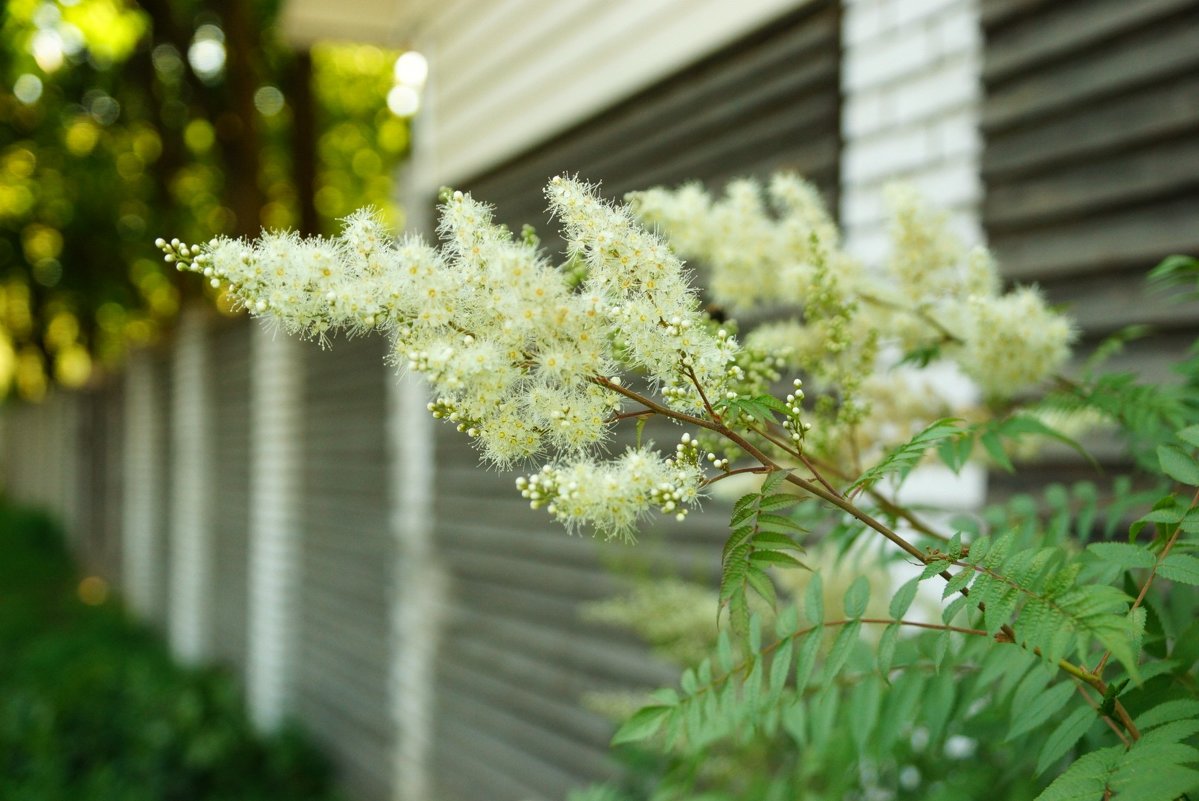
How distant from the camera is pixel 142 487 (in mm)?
11828

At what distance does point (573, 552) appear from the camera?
402cm

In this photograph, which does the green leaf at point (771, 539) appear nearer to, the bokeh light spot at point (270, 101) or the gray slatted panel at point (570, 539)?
the gray slatted panel at point (570, 539)

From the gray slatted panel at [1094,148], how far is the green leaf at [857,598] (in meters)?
1.17

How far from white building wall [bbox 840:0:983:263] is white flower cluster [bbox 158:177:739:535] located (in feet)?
4.96

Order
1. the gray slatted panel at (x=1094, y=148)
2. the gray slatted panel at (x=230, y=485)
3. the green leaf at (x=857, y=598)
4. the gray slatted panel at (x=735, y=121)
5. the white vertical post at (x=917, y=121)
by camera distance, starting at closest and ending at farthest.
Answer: the green leaf at (x=857, y=598), the gray slatted panel at (x=1094, y=148), the white vertical post at (x=917, y=121), the gray slatted panel at (x=735, y=121), the gray slatted panel at (x=230, y=485)

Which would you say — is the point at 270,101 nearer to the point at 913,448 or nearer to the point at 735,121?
the point at 735,121

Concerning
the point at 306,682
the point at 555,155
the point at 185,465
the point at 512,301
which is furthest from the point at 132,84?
the point at 512,301

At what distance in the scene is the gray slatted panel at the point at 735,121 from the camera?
2.82 m

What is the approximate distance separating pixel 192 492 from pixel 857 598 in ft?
29.9

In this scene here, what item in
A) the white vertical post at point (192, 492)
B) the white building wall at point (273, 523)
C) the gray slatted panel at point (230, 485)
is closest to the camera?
the white building wall at point (273, 523)

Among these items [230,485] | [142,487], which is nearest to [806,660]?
[230,485]

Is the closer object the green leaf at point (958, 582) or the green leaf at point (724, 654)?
the green leaf at point (958, 582)

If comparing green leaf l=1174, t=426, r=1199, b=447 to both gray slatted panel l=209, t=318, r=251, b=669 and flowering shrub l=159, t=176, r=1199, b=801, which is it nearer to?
flowering shrub l=159, t=176, r=1199, b=801

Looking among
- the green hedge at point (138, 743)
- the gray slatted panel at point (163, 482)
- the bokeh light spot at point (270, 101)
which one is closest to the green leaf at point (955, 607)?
the green hedge at point (138, 743)
